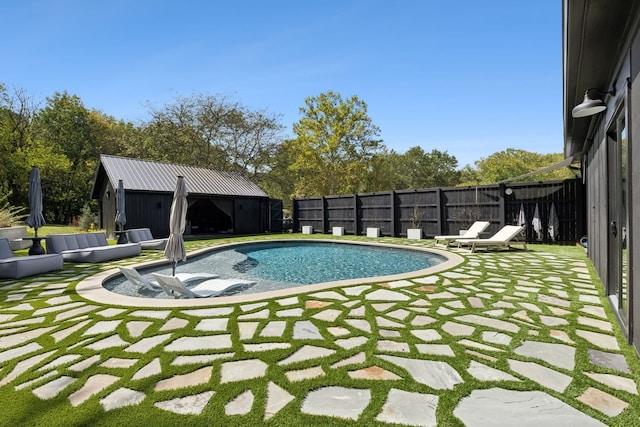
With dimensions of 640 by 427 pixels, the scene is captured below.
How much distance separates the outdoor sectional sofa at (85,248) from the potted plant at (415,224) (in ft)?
33.4

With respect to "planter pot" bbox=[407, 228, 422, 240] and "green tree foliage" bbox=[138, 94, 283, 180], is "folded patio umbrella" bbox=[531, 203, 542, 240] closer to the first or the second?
"planter pot" bbox=[407, 228, 422, 240]

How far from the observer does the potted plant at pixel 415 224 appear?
46.2ft

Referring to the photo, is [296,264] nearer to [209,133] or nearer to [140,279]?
[140,279]

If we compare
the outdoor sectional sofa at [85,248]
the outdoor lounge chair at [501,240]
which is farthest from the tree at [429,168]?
the outdoor sectional sofa at [85,248]

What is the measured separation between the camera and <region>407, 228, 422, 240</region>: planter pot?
13969mm

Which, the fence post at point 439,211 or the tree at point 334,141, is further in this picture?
the tree at point 334,141

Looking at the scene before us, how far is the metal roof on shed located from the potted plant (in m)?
9.04

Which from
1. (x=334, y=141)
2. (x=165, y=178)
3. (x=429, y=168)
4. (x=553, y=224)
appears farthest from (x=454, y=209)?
(x=429, y=168)

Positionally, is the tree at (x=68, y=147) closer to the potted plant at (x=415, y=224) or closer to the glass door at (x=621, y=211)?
the potted plant at (x=415, y=224)

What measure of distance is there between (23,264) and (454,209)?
1318cm

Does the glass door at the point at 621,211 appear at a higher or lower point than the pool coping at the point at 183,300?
higher

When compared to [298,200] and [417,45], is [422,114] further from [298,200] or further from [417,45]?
[298,200]

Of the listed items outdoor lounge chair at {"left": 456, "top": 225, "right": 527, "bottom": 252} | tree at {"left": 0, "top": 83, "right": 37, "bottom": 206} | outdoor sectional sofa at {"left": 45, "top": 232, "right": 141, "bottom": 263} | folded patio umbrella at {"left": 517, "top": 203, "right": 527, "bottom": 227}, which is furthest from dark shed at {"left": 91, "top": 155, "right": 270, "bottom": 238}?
folded patio umbrella at {"left": 517, "top": 203, "right": 527, "bottom": 227}

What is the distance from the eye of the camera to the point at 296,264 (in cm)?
934
